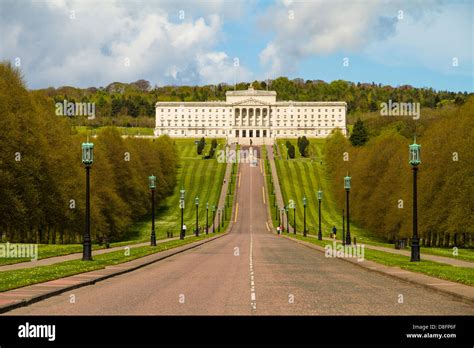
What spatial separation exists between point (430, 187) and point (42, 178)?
119ft

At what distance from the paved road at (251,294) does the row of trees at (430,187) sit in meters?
34.3

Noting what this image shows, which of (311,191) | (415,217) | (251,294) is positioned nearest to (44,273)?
(251,294)

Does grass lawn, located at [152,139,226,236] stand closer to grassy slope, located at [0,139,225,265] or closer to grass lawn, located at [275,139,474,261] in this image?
grassy slope, located at [0,139,225,265]

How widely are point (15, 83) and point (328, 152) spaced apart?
10606cm

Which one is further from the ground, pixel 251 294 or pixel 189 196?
pixel 189 196

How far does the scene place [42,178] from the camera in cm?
6116

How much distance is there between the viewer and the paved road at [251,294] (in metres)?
17.7

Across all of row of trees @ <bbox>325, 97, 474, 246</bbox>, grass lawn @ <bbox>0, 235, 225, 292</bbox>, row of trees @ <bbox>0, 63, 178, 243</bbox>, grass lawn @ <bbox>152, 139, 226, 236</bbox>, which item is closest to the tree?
grass lawn @ <bbox>152, 139, 226, 236</bbox>

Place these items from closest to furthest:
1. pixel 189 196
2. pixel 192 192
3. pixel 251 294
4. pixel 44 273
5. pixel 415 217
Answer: pixel 251 294, pixel 44 273, pixel 415 217, pixel 189 196, pixel 192 192

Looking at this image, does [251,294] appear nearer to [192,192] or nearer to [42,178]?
[42,178]

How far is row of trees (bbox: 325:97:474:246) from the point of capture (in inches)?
2539

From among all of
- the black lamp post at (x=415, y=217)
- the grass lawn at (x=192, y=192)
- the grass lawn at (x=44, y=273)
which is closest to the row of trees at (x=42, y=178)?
the grass lawn at (x=192, y=192)
